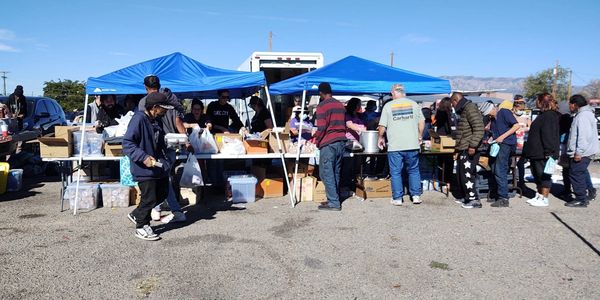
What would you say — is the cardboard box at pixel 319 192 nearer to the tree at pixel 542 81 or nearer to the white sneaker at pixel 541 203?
the white sneaker at pixel 541 203

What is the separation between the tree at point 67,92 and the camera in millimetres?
47406

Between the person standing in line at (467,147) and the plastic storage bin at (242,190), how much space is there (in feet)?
11.4

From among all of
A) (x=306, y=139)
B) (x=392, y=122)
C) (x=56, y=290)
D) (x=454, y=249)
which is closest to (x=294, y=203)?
(x=306, y=139)

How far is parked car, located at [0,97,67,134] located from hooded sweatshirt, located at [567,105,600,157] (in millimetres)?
11907

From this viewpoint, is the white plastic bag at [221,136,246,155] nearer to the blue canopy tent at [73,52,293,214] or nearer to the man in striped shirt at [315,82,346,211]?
the blue canopy tent at [73,52,293,214]

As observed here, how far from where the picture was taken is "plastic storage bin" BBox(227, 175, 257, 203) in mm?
7406

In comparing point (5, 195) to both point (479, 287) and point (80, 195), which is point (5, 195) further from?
point (479, 287)

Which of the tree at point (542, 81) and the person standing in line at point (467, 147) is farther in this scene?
the tree at point (542, 81)

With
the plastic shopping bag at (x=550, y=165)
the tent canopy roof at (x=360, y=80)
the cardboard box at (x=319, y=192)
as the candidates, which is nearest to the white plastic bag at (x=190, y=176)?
the cardboard box at (x=319, y=192)

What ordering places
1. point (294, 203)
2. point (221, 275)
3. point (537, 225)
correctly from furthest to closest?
1. point (294, 203)
2. point (537, 225)
3. point (221, 275)

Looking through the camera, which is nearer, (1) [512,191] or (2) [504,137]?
(2) [504,137]

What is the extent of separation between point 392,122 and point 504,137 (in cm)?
184

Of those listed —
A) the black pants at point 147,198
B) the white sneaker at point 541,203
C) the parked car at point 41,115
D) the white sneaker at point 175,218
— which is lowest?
the white sneaker at point 175,218

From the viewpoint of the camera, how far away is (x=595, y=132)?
6.95m
